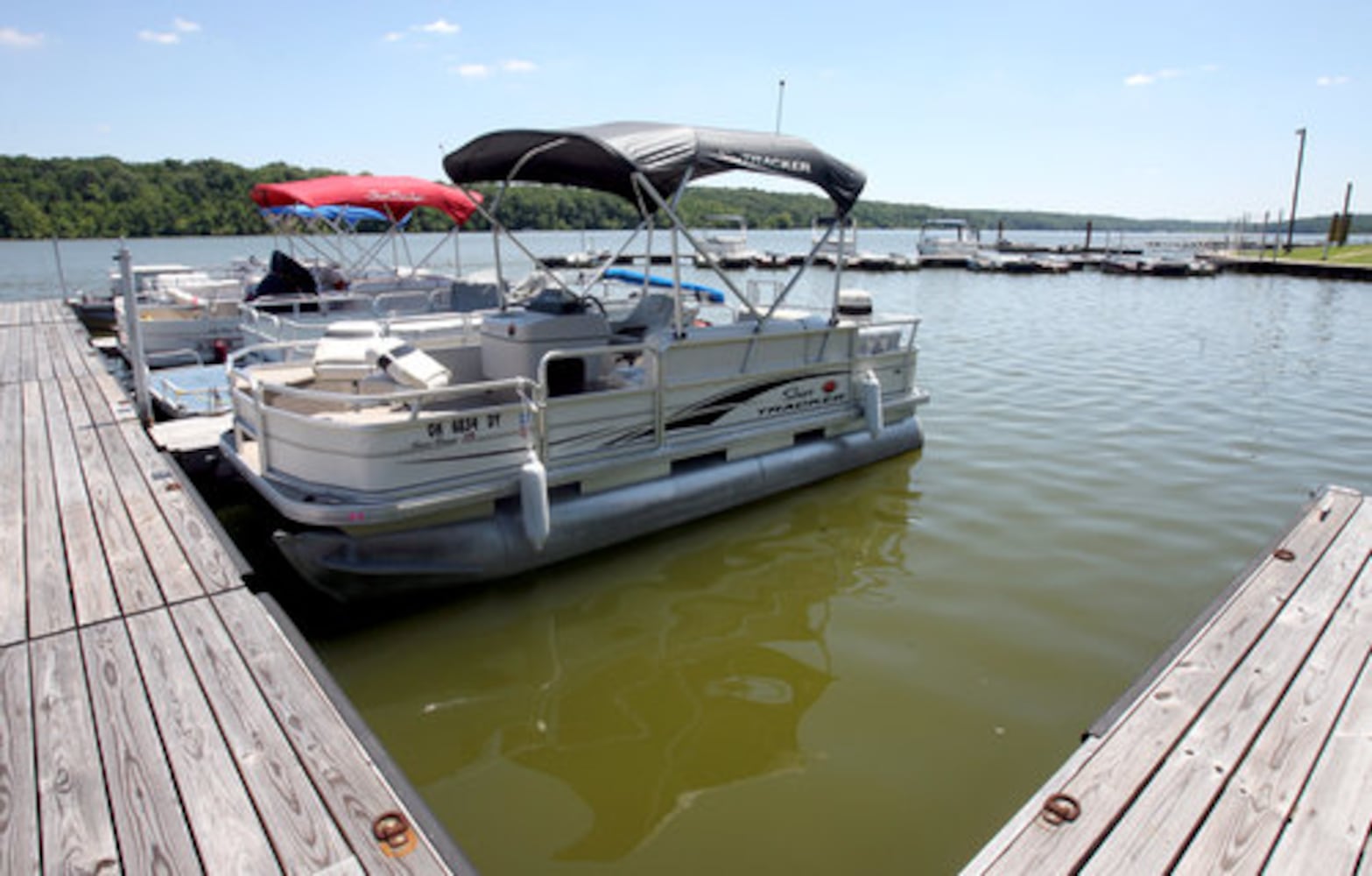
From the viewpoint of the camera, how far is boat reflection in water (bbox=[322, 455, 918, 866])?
4.09 m

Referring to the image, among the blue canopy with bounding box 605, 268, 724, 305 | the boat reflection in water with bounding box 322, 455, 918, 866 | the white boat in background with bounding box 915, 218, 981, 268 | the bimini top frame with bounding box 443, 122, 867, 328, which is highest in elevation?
the white boat in background with bounding box 915, 218, 981, 268

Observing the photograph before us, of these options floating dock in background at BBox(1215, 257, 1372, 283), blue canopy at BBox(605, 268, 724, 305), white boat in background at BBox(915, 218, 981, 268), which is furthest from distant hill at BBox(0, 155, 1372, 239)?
blue canopy at BBox(605, 268, 724, 305)

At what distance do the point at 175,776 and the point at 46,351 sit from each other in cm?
1134

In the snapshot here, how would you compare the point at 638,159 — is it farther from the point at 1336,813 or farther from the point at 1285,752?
the point at 1336,813

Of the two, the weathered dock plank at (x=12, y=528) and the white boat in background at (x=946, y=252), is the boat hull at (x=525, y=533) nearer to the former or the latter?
the weathered dock plank at (x=12, y=528)

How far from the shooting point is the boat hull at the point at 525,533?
17.4 ft

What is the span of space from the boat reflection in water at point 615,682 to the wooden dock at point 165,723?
104 cm

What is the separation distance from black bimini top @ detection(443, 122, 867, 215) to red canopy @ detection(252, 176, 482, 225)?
417 cm

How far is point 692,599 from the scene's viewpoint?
6172 millimetres

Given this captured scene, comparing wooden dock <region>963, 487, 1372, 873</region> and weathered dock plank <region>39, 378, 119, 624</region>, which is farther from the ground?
weathered dock plank <region>39, 378, 119, 624</region>

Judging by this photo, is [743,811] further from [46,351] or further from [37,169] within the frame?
[37,169]

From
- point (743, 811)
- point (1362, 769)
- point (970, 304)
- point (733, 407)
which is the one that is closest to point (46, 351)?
point (733, 407)

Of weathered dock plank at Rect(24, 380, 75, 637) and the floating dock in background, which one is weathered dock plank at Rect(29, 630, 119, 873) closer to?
weathered dock plank at Rect(24, 380, 75, 637)

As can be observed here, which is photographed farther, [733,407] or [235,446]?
[733,407]
